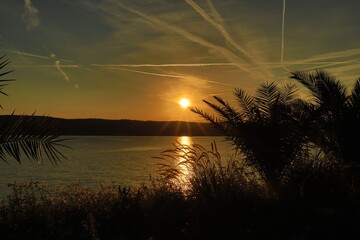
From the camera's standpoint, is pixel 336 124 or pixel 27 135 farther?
pixel 336 124

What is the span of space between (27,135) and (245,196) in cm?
412

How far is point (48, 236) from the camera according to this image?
22.0 ft

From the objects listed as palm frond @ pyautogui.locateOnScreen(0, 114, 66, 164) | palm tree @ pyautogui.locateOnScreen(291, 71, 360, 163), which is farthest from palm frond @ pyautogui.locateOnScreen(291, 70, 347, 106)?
palm frond @ pyautogui.locateOnScreen(0, 114, 66, 164)

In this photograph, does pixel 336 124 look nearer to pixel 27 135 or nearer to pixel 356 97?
pixel 356 97

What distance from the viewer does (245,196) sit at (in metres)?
8.25

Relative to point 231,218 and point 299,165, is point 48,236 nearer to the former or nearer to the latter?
point 231,218

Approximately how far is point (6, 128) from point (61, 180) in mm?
32562

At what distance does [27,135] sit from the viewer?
23.4 ft

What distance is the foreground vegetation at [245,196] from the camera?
6.77m

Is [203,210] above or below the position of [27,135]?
below

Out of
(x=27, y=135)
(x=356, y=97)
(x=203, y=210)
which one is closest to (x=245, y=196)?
(x=203, y=210)

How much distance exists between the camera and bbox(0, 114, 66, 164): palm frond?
276 inches

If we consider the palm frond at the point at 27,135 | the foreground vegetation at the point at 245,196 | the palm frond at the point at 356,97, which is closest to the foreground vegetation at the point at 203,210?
the foreground vegetation at the point at 245,196

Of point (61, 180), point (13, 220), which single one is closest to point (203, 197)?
point (13, 220)
